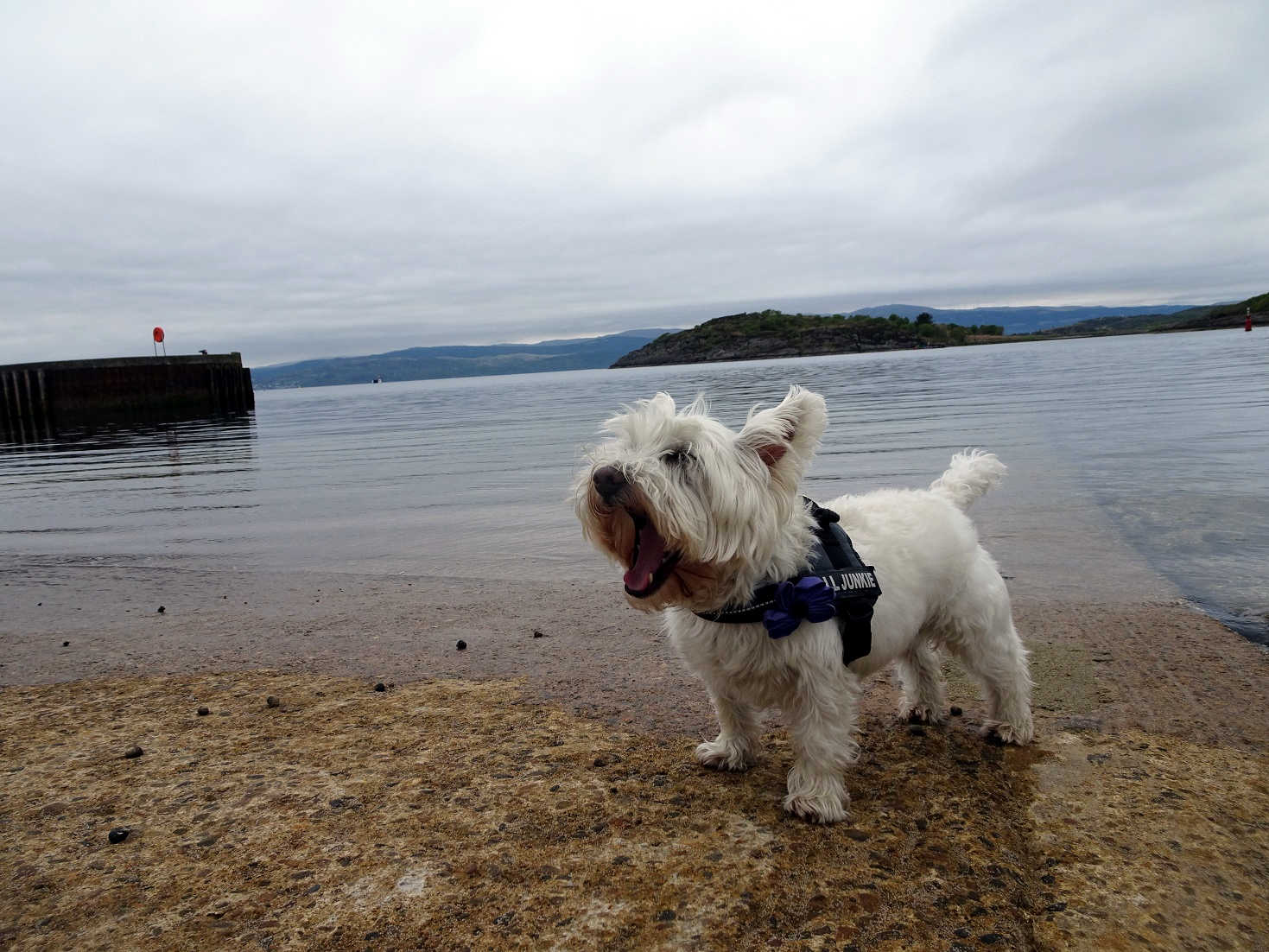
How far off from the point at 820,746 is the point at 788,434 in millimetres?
1341

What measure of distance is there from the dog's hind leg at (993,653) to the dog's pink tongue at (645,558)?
1770 mm

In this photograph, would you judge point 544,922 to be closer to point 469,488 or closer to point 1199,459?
point 469,488

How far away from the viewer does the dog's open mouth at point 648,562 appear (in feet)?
10.8

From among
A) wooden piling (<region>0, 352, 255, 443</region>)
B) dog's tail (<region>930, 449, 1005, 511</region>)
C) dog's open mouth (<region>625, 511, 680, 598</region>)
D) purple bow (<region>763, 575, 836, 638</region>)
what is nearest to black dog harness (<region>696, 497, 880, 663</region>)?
purple bow (<region>763, 575, 836, 638</region>)

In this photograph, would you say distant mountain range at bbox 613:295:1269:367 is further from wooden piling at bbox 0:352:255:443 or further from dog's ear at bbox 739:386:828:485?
dog's ear at bbox 739:386:828:485

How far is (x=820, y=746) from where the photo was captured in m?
3.47

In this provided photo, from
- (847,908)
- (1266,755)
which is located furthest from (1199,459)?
(847,908)

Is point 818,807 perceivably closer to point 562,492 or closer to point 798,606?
point 798,606

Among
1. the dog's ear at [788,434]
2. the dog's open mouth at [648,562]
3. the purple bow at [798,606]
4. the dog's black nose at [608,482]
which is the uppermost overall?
the dog's ear at [788,434]

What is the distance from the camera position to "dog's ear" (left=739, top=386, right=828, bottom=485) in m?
3.41

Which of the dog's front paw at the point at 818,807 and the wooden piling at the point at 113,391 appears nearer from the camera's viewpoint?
the dog's front paw at the point at 818,807

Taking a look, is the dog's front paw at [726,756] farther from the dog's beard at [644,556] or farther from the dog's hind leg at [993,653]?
the dog's hind leg at [993,653]

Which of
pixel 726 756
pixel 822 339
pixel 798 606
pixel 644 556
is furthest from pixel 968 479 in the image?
pixel 822 339

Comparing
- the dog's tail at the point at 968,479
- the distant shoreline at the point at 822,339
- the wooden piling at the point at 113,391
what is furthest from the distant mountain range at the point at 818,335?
the dog's tail at the point at 968,479
